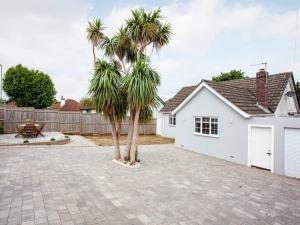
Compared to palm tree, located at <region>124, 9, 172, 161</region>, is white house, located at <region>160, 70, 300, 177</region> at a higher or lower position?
lower

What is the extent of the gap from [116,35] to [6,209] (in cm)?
827

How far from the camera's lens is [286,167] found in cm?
949

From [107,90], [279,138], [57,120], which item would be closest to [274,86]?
[279,138]

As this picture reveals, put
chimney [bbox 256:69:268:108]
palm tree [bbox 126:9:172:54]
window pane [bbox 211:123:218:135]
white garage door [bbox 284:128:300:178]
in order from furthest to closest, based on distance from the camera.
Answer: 1. window pane [bbox 211:123:218:135]
2. chimney [bbox 256:69:268:108]
3. palm tree [bbox 126:9:172:54]
4. white garage door [bbox 284:128:300:178]

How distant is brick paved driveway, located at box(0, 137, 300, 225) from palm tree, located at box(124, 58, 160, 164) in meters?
2.44

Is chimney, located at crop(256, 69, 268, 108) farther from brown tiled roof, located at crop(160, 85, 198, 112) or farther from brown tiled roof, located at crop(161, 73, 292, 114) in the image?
brown tiled roof, located at crop(160, 85, 198, 112)

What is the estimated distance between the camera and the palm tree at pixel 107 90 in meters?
9.77

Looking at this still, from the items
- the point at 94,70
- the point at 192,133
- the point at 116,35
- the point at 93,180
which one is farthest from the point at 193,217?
the point at 192,133

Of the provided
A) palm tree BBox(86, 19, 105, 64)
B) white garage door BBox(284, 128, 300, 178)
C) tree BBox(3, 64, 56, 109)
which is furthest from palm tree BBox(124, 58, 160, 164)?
tree BBox(3, 64, 56, 109)

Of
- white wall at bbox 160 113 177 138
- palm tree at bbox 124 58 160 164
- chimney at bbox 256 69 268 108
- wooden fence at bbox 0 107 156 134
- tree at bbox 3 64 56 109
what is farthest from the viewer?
tree at bbox 3 64 56 109

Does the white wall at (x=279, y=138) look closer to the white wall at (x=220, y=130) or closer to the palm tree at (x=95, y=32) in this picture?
the white wall at (x=220, y=130)

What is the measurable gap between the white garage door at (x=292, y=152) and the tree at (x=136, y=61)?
20.0 feet

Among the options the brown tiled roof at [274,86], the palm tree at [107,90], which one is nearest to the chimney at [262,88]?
the brown tiled roof at [274,86]

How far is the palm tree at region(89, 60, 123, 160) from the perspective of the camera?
9766mm
